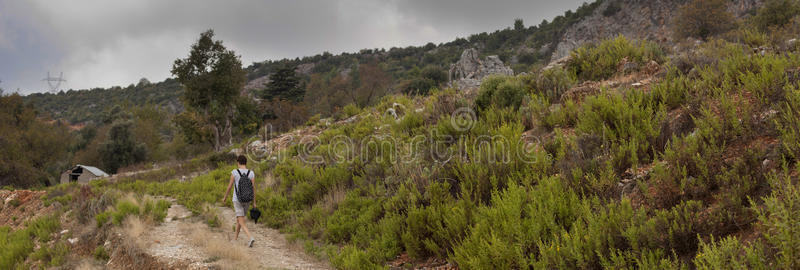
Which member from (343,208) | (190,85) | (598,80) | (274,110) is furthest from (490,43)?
(343,208)

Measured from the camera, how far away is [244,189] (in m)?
6.60

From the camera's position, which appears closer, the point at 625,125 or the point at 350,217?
the point at 625,125

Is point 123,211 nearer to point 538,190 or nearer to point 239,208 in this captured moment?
point 239,208

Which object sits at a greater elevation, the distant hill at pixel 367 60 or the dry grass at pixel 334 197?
the distant hill at pixel 367 60

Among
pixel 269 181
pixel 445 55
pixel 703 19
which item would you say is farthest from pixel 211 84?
pixel 445 55

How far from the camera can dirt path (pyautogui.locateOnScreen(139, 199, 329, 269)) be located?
18.2ft

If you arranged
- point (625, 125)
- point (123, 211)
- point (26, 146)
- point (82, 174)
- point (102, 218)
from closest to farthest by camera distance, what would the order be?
1. point (625, 125)
2. point (123, 211)
3. point (102, 218)
4. point (82, 174)
5. point (26, 146)

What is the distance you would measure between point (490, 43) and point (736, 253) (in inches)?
2779

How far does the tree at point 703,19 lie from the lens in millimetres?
28625

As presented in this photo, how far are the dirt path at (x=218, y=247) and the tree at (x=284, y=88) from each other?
36769 millimetres

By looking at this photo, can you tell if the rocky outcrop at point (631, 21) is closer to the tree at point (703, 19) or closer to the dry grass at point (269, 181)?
the tree at point (703, 19)

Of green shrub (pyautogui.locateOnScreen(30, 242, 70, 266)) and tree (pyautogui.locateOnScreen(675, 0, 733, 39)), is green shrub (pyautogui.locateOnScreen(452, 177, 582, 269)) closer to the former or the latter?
green shrub (pyautogui.locateOnScreen(30, 242, 70, 266))

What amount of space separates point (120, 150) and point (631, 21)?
58.2m

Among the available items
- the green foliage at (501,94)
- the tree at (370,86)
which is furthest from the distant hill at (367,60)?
the green foliage at (501,94)
